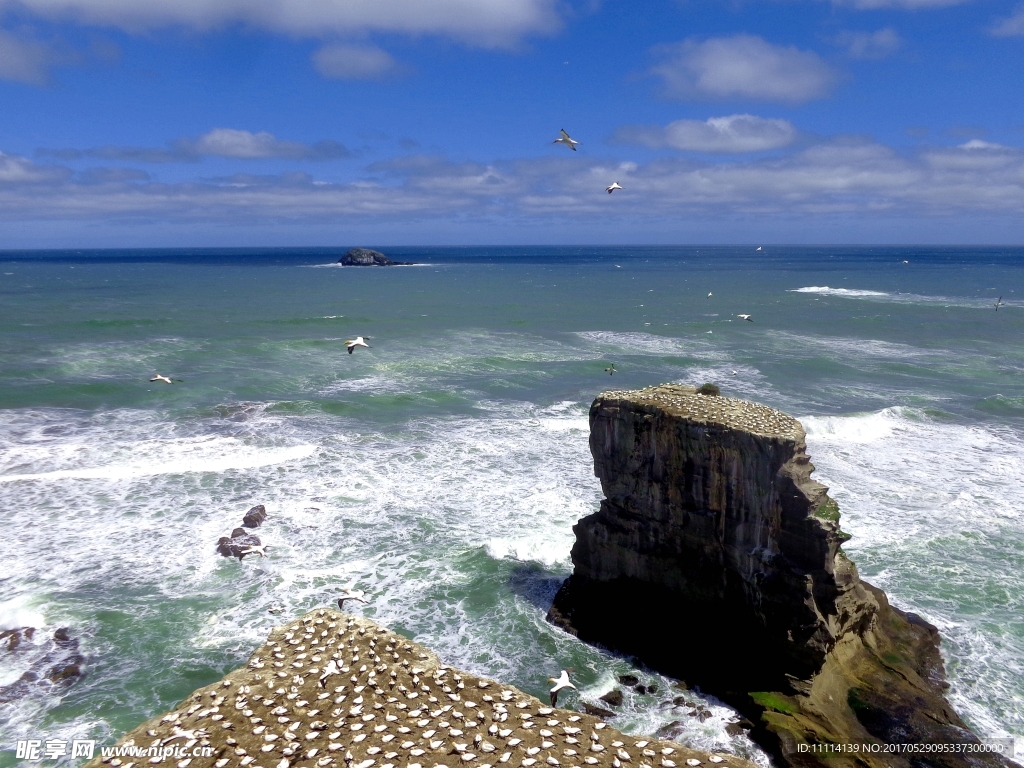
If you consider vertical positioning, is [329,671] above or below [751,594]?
above

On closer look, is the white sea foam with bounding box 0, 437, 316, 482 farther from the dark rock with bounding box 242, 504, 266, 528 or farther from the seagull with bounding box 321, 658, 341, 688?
the seagull with bounding box 321, 658, 341, 688

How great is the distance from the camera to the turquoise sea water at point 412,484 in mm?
17938

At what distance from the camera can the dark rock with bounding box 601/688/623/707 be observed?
16.0 meters

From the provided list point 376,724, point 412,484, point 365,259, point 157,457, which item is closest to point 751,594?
point 376,724

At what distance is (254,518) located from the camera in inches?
969

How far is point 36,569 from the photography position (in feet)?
70.6

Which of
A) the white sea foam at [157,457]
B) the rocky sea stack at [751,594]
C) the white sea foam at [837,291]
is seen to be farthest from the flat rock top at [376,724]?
the white sea foam at [837,291]

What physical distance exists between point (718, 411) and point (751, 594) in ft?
15.2

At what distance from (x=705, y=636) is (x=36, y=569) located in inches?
810

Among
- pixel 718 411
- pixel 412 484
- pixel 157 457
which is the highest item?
pixel 718 411

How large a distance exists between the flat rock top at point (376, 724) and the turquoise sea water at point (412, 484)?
22.0 ft

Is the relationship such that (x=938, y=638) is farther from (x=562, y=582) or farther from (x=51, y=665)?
(x=51, y=665)

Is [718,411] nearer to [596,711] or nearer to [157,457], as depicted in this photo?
[596,711]

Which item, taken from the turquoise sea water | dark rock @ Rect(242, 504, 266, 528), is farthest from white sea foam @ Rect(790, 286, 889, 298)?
dark rock @ Rect(242, 504, 266, 528)
